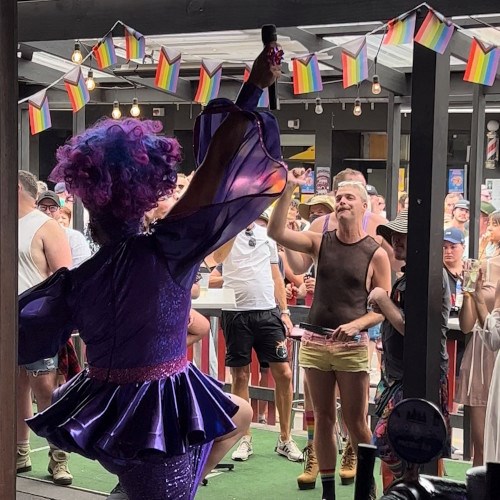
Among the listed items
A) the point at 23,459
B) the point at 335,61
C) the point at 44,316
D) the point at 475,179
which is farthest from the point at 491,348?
the point at 335,61

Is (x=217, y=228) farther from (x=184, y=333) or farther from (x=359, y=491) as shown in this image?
(x=359, y=491)

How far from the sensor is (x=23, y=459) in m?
5.49

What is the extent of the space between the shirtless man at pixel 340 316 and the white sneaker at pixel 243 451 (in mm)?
1150

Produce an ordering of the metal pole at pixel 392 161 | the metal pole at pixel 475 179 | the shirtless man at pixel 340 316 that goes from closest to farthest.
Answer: the shirtless man at pixel 340 316 < the metal pole at pixel 475 179 < the metal pole at pixel 392 161

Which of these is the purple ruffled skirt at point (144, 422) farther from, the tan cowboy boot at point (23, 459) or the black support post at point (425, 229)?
the tan cowboy boot at point (23, 459)

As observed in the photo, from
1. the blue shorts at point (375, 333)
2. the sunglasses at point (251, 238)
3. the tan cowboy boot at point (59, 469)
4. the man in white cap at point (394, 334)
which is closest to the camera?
the man in white cap at point (394, 334)

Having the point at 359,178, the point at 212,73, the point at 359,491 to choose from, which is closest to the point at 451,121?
the point at 359,178

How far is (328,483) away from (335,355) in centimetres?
66

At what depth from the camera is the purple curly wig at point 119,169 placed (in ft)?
9.07

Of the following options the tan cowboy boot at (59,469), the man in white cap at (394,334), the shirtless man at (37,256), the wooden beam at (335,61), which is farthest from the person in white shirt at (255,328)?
the wooden beam at (335,61)

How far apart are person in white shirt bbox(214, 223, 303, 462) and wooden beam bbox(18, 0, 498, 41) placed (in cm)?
155

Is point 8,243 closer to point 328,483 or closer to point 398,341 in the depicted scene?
point 398,341

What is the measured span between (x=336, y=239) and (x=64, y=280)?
92.0 inches

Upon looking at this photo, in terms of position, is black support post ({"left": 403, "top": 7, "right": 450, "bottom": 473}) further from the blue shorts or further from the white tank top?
the blue shorts
